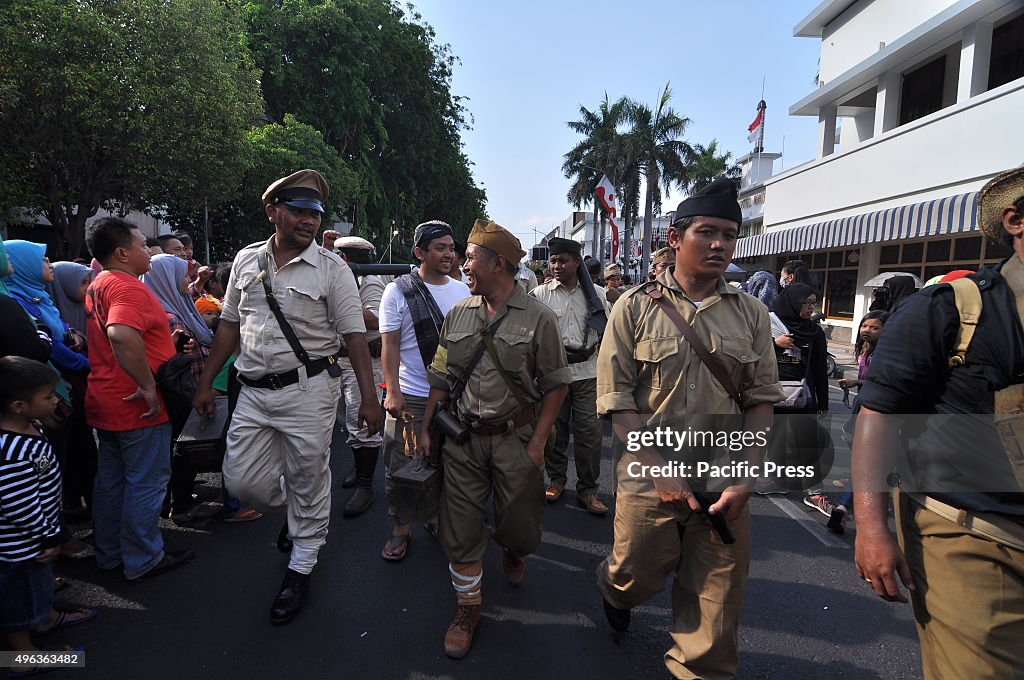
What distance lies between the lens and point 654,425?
224 cm

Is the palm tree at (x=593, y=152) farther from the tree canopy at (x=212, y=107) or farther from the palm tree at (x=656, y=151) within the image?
the tree canopy at (x=212, y=107)

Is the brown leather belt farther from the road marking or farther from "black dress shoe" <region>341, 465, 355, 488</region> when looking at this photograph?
the road marking

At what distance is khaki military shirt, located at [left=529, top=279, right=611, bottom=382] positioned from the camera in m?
4.33

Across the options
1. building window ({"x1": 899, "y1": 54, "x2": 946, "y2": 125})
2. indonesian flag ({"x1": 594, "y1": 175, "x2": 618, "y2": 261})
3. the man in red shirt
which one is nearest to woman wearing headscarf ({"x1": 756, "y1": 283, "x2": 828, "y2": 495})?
the man in red shirt

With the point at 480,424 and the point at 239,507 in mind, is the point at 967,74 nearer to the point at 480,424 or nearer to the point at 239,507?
the point at 480,424

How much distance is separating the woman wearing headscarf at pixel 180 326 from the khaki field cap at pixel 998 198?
4241 mm

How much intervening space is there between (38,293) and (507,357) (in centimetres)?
300

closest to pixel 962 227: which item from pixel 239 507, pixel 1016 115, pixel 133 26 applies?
pixel 1016 115

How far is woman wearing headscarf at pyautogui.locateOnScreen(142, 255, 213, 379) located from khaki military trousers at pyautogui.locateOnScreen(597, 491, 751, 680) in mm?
3325

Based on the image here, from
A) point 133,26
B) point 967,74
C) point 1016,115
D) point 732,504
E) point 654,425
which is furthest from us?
point 133,26

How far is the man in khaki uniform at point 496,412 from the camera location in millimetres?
2662

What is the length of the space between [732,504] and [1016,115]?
1351 cm

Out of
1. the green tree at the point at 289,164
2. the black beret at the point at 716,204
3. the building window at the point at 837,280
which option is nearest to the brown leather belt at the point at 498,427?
the black beret at the point at 716,204

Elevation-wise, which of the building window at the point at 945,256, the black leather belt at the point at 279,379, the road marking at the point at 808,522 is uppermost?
the building window at the point at 945,256
